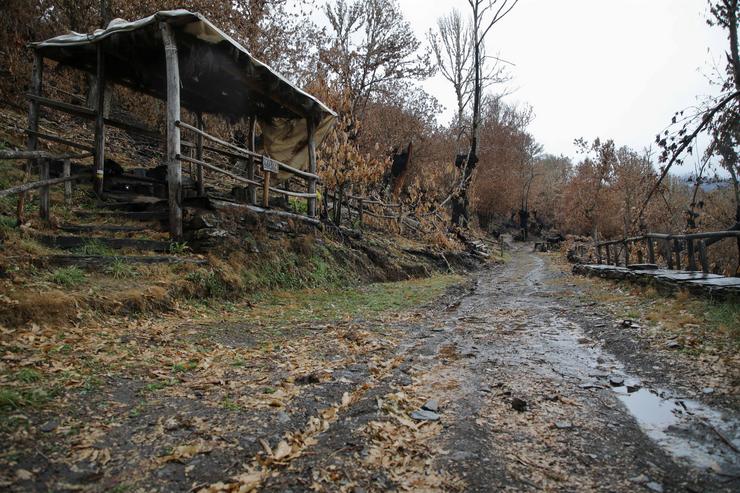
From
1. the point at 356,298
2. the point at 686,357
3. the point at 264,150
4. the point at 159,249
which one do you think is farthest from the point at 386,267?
the point at 686,357

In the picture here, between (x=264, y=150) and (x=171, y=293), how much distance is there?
675cm

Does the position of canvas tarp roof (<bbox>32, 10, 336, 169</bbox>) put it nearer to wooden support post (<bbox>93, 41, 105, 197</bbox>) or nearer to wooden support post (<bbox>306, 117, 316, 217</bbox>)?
wooden support post (<bbox>306, 117, 316, 217</bbox>)

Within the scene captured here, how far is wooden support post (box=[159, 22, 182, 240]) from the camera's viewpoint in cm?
709

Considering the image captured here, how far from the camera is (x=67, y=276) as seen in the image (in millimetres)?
5109

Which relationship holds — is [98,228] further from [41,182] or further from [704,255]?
[704,255]

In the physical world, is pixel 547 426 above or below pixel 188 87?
below

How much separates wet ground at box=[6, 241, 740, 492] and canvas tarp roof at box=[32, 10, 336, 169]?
5990mm

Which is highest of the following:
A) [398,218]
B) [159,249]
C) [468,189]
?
[468,189]

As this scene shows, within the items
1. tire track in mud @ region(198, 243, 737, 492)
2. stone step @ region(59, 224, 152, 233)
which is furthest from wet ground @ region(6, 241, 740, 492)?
stone step @ region(59, 224, 152, 233)

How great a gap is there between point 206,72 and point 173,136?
240cm

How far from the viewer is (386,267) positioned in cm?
Answer: 1188

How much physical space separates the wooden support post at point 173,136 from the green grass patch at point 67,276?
6.64ft

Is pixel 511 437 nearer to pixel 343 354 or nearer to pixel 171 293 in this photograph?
pixel 343 354

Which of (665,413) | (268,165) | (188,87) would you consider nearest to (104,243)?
(268,165)
